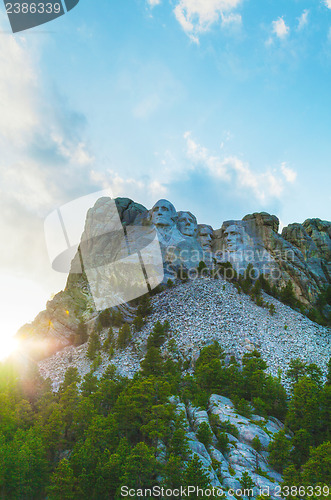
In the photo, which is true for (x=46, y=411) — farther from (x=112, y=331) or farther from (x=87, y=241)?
(x=87, y=241)

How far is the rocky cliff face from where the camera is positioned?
227 ft

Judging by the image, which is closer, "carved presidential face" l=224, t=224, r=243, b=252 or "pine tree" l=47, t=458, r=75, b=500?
"pine tree" l=47, t=458, r=75, b=500

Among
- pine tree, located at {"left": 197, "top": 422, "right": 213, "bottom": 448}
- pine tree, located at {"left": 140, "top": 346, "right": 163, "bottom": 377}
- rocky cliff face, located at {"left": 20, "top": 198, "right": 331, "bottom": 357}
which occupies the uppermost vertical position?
rocky cliff face, located at {"left": 20, "top": 198, "right": 331, "bottom": 357}

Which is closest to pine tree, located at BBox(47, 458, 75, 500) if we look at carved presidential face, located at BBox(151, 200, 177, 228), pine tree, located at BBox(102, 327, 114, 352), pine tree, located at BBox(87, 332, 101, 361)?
pine tree, located at BBox(87, 332, 101, 361)

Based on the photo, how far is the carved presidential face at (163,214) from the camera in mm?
90438

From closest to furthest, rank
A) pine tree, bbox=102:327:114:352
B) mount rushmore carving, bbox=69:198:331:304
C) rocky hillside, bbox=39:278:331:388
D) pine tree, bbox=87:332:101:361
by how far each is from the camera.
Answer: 1. rocky hillside, bbox=39:278:331:388
2. pine tree, bbox=87:332:101:361
3. pine tree, bbox=102:327:114:352
4. mount rushmore carving, bbox=69:198:331:304

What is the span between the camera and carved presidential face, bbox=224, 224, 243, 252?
298 ft

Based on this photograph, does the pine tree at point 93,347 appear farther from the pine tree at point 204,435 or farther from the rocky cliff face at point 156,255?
the pine tree at point 204,435

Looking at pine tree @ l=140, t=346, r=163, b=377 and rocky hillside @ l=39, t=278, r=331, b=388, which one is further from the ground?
rocky hillside @ l=39, t=278, r=331, b=388

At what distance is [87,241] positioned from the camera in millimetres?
88938

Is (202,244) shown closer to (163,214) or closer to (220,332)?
(163,214)

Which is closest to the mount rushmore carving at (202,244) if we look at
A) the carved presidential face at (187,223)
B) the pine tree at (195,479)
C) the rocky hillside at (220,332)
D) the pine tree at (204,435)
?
the carved presidential face at (187,223)

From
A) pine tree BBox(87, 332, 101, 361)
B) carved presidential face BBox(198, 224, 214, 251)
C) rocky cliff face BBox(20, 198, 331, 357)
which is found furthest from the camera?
carved presidential face BBox(198, 224, 214, 251)

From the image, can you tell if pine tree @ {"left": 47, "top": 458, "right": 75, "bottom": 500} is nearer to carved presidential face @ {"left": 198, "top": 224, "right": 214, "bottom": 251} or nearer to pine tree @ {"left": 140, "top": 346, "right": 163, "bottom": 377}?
pine tree @ {"left": 140, "top": 346, "right": 163, "bottom": 377}
